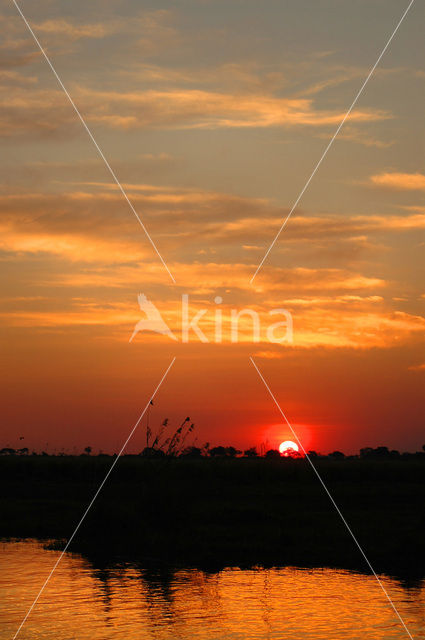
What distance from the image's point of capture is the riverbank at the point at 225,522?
59.5 ft

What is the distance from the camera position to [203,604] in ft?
44.5

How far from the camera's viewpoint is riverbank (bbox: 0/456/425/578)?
Answer: 18.1m

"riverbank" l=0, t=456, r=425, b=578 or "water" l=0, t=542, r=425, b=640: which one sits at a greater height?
"riverbank" l=0, t=456, r=425, b=578

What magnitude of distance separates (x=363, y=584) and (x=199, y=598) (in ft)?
10.9

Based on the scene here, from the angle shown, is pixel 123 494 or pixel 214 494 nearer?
pixel 123 494

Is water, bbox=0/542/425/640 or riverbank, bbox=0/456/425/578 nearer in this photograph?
water, bbox=0/542/425/640

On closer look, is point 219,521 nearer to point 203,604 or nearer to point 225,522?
point 225,522

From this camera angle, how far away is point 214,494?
31078 mm

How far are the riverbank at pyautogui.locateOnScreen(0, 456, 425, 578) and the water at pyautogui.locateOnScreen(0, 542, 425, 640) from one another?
1.53 meters

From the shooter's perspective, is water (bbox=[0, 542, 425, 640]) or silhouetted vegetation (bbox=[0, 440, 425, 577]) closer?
water (bbox=[0, 542, 425, 640])

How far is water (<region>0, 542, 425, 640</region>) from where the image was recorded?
11875mm

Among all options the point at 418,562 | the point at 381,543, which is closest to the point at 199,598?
the point at 418,562

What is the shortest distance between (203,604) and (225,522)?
9.90 meters

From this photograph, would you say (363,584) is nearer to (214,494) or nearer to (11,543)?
(11,543)
